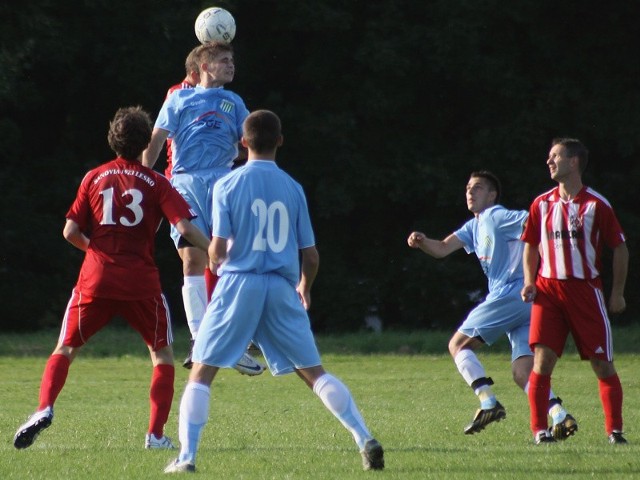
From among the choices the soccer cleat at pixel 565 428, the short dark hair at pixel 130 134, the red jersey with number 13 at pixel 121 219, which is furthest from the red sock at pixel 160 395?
the soccer cleat at pixel 565 428

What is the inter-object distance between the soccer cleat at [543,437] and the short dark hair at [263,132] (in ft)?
9.39

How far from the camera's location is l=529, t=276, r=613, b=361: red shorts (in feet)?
27.8

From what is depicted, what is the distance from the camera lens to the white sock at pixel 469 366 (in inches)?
372

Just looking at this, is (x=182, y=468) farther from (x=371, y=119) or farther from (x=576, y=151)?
(x=371, y=119)

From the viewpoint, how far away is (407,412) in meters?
11.1

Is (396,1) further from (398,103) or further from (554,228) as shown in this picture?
(554,228)

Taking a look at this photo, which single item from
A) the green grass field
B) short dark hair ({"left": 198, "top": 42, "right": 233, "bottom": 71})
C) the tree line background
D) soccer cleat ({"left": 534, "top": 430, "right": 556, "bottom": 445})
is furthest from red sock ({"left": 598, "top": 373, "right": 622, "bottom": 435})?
the tree line background

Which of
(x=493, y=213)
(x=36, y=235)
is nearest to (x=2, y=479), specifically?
(x=493, y=213)

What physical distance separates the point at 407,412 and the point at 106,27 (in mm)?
16217

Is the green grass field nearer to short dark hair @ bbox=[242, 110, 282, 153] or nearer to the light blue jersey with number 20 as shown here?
the light blue jersey with number 20

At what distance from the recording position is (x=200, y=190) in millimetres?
9594

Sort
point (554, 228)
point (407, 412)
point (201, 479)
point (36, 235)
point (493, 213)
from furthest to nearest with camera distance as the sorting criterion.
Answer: point (36, 235) → point (407, 412) → point (493, 213) → point (554, 228) → point (201, 479)

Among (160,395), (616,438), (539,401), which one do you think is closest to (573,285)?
(539,401)

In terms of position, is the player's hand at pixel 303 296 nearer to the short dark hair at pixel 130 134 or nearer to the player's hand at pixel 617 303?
the short dark hair at pixel 130 134
